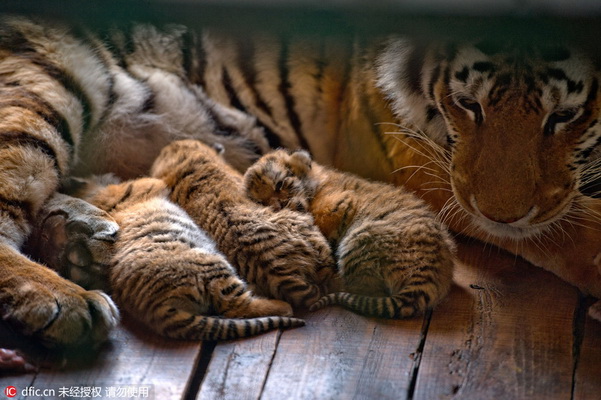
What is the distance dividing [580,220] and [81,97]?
140 centimetres

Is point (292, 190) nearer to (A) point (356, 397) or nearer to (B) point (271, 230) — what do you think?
(B) point (271, 230)

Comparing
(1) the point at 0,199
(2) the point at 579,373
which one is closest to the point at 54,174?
(1) the point at 0,199

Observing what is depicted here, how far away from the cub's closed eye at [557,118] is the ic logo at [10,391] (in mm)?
1241

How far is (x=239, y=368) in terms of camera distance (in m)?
1.50

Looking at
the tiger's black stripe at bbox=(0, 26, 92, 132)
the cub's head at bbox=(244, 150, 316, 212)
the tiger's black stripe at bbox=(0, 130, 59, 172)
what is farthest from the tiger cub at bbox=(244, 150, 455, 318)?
Result: the tiger's black stripe at bbox=(0, 26, 92, 132)

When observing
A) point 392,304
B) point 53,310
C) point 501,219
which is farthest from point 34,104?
point 501,219

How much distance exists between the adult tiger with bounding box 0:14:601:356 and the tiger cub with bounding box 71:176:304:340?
0.07 meters

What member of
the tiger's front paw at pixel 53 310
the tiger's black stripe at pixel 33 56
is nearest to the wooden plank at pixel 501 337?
the tiger's front paw at pixel 53 310

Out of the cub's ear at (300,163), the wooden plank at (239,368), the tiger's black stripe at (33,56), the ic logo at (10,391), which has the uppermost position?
the tiger's black stripe at (33,56)

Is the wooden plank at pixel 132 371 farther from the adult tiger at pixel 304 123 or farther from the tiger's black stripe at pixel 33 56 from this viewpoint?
the tiger's black stripe at pixel 33 56

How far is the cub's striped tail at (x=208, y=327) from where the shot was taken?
1568mm

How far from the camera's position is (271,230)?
1.73 meters

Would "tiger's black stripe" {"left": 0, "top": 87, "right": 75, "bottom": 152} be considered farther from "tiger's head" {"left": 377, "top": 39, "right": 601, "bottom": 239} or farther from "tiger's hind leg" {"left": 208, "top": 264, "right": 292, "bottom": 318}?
"tiger's head" {"left": 377, "top": 39, "right": 601, "bottom": 239}

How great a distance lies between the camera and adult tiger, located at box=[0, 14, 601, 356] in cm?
168
